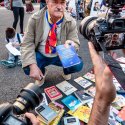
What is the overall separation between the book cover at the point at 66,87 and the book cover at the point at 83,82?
0.37ft

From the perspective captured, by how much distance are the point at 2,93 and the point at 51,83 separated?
1.59 ft

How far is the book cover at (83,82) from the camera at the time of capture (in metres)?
2.50

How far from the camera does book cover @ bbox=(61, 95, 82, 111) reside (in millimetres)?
2090

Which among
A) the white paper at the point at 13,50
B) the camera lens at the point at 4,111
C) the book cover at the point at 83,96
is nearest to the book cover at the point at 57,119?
the book cover at the point at 83,96

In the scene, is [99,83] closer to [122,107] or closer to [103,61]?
[103,61]

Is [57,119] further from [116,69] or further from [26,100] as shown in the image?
[116,69]

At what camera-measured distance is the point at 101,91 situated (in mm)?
948

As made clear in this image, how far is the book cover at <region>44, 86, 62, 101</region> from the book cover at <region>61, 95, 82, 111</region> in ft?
0.30

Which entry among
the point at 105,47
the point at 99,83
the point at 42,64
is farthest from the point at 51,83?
the point at 99,83

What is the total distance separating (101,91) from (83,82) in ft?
5.32

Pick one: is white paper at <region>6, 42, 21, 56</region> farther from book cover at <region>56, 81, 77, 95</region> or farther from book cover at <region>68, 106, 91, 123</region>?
book cover at <region>68, 106, 91, 123</region>

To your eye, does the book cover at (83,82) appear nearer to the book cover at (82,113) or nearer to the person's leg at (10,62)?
the book cover at (82,113)

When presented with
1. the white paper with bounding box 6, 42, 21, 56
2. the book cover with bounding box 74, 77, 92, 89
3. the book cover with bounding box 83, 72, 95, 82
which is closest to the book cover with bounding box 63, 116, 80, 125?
the book cover with bounding box 74, 77, 92, 89

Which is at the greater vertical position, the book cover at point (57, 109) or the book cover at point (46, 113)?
the book cover at point (46, 113)
